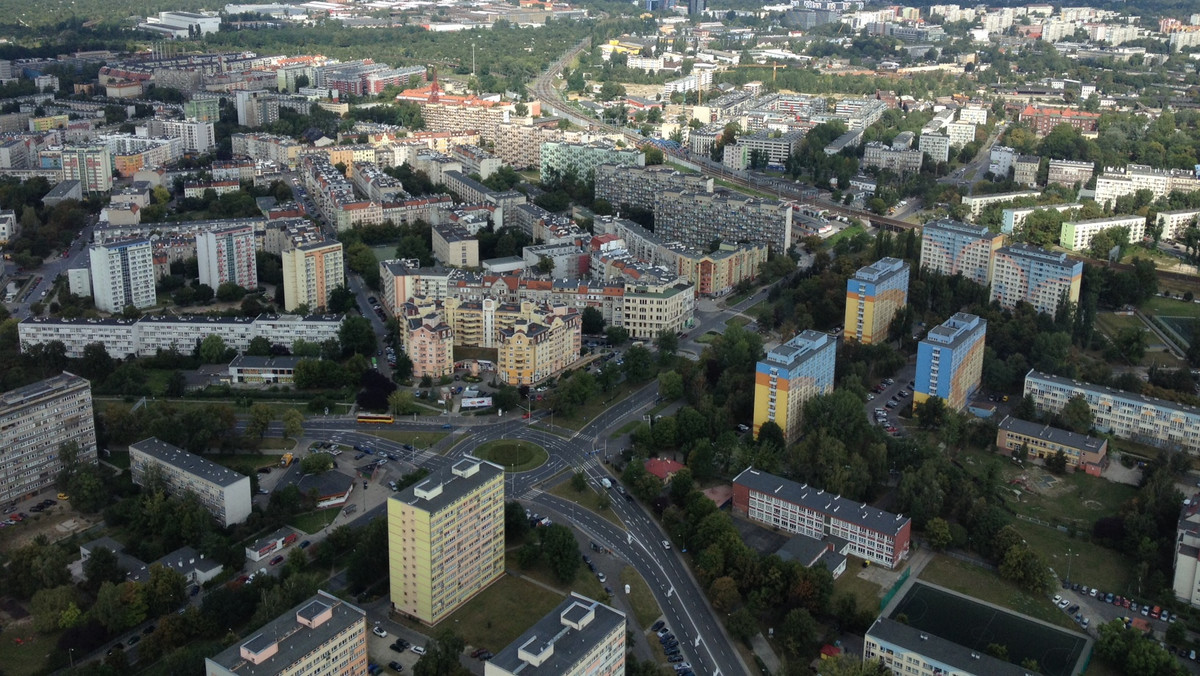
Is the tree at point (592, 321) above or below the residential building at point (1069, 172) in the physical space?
below

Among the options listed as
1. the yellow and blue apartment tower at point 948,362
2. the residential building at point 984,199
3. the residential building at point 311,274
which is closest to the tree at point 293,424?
the residential building at point 311,274

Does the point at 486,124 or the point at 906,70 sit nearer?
→ the point at 486,124

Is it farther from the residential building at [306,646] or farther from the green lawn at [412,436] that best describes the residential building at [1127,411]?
the residential building at [306,646]

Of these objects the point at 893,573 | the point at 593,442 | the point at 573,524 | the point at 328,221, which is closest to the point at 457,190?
the point at 328,221

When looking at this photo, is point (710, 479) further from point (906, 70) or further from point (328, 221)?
point (906, 70)

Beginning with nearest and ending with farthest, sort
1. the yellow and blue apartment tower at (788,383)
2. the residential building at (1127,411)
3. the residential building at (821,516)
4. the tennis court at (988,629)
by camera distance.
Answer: the tennis court at (988,629), the residential building at (821,516), the yellow and blue apartment tower at (788,383), the residential building at (1127,411)

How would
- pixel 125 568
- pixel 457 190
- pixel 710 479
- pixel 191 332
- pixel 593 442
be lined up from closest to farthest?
pixel 125 568, pixel 710 479, pixel 593 442, pixel 191 332, pixel 457 190

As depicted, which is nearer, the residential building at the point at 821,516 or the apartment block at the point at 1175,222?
the residential building at the point at 821,516
